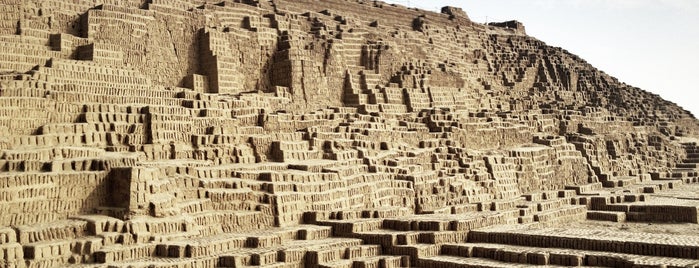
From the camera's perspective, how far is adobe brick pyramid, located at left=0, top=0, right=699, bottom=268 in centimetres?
1788

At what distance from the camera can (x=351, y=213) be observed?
21484 millimetres

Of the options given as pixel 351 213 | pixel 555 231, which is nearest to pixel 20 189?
pixel 351 213

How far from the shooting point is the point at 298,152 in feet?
80.9

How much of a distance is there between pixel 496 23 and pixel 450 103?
534 inches

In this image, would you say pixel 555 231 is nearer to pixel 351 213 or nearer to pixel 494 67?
pixel 351 213

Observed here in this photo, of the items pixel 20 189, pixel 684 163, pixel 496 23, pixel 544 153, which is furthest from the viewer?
pixel 496 23

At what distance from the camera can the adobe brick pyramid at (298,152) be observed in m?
17.9

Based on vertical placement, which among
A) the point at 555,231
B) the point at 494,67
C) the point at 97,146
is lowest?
the point at 555,231

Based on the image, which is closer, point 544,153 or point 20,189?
point 20,189

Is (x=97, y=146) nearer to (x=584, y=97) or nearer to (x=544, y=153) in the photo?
(x=544, y=153)

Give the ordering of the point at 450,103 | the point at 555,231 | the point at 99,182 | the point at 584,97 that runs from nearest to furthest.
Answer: the point at 99,182, the point at 555,231, the point at 450,103, the point at 584,97

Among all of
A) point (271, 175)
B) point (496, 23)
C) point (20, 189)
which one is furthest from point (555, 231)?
point (496, 23)

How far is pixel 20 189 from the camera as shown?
17.4m

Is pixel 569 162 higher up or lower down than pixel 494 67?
lower down
